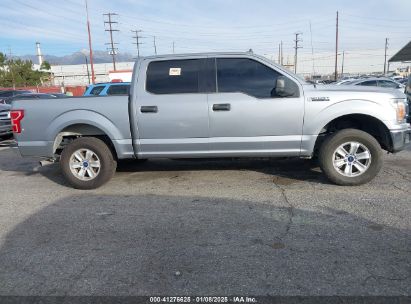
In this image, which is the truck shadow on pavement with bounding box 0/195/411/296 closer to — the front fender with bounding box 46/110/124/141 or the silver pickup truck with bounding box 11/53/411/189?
the silver pickup truck with bounding box 11/53/411/189

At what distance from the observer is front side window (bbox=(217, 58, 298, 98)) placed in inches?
207

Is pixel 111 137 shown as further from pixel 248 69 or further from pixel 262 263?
pixel 262 263

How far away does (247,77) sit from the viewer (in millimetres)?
5312

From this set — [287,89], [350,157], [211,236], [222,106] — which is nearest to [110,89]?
[222,106]

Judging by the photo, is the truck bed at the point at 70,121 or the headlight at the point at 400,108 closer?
the headlight at the point at 400,108

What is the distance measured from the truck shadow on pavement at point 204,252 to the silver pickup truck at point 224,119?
3.58 ft

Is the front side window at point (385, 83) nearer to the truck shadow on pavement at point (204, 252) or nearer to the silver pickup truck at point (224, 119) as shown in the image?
the silver pickup truck at point (224, 119)

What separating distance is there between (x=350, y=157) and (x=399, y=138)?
753mm

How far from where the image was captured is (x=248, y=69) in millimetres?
5324

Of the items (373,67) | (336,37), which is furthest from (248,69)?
(373,67)

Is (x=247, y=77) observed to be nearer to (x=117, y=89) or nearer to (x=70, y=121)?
(x=70, y=121)

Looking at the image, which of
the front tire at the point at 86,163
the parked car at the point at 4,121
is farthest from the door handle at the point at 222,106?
the parked car at the point at 4,121

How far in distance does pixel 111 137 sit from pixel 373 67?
112m

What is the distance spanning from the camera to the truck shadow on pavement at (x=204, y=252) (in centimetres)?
293
